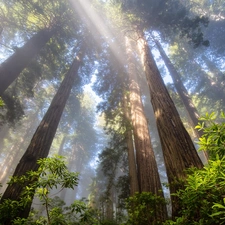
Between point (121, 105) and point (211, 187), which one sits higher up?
point (121, 105)

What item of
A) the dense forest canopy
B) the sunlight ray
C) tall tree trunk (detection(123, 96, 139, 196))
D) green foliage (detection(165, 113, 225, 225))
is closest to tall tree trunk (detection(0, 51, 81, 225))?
the dense forest canopy

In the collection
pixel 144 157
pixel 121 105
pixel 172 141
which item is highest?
pixel 121 105

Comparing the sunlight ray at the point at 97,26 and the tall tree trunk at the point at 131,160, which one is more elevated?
the sunlight ray at the point at 97,26

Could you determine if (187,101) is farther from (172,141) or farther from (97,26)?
(172,141)

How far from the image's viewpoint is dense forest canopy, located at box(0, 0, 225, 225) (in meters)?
2.49

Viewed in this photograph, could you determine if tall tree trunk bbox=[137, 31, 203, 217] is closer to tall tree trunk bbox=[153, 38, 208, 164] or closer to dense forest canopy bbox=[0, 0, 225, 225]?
dense forest canopy bbox=[0, 0, 225, 225]

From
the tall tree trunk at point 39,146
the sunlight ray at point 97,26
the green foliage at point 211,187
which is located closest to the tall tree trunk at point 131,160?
the tall tree trunk at point 39,146

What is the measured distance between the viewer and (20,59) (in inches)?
367

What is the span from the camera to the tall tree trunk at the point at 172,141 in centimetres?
310

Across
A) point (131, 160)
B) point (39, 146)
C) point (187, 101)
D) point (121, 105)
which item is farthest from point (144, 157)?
point (187, 101)

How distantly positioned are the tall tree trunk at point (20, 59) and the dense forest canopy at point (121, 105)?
5 cm

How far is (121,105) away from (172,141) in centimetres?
587

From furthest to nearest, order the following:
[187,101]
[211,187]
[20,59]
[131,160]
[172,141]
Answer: [187,101] → [20,59] → [131,160] → [172,141] → [211,187]

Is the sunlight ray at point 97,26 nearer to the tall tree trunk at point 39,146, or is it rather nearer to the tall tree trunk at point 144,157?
the tall tree trunk at point 144,157
